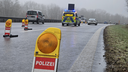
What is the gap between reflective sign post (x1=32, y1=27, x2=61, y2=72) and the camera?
258cm

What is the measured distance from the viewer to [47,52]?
8.71 ft

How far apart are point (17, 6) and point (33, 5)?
140ft

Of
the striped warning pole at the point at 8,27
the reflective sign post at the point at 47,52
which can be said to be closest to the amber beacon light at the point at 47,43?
the reflective sign post at the point at 47,52

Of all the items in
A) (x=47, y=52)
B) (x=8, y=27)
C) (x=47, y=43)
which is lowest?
(x=8, y=27)

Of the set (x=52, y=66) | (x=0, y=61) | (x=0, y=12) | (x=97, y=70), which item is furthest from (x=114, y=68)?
(x=0, y=12)

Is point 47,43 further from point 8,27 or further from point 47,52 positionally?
point 8,27

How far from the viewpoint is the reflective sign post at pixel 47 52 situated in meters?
2.58

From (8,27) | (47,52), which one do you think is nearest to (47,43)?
(47,52)

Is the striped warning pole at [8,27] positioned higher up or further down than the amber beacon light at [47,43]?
further down

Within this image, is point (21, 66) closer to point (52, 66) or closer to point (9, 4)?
point (52, 66)

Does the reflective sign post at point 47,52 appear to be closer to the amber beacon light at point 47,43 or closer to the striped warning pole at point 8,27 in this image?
the amber beacon light at point 47,43

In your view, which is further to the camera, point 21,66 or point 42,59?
point 21,66

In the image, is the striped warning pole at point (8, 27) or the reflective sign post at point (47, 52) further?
the striped warning pole at point (8, 27)

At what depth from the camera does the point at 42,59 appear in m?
2.60
